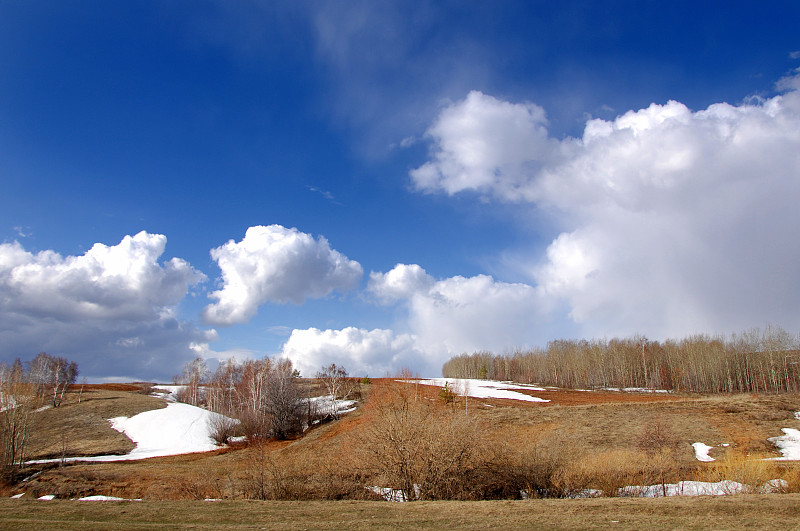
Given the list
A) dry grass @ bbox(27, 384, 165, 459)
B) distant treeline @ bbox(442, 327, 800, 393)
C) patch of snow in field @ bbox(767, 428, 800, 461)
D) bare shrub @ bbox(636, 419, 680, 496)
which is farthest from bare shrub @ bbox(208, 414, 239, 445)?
distant treeline @ bbox(442, 327, 800, 393)

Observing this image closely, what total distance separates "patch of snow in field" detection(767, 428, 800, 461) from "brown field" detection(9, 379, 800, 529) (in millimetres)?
683

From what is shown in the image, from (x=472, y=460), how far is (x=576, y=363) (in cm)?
9515

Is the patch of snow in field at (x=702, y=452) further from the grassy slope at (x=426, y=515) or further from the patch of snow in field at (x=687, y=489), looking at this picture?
the grassy slope at (x=426, y=515)

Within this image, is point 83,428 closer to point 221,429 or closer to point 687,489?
point 221,429

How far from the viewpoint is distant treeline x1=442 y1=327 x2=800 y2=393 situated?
78500 mm

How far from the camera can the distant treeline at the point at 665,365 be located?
258 ft

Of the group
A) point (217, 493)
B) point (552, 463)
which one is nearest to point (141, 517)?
point (217, 493)

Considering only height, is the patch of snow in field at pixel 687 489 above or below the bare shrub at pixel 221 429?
above

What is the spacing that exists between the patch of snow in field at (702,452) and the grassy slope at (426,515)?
596 inches

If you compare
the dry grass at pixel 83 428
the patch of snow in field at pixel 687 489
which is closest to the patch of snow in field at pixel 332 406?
the dry grass at pixel 83 428

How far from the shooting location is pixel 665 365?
3831 inches

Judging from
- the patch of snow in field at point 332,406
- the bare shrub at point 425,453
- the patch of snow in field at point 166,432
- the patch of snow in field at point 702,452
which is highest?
the bare shrub at point 425,453

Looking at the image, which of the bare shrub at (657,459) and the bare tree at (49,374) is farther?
the bare tree at (49,374)

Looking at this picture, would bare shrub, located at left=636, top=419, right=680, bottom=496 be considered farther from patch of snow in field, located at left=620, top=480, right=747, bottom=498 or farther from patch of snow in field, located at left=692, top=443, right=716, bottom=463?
patch of snow in field, located at left=692, top=443, right=716, bottom=463
